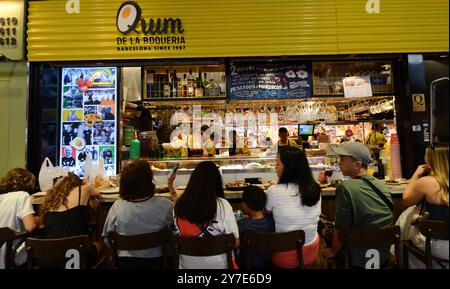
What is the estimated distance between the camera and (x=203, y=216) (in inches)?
87.4

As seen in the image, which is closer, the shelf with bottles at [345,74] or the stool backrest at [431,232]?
the stool backrest at [431,232]

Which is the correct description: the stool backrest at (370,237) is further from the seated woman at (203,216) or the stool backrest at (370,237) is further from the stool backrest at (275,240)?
the seated woman at (203,216)

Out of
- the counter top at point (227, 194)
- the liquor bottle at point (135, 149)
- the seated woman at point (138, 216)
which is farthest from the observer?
the liquor bottle at point (135, 149)

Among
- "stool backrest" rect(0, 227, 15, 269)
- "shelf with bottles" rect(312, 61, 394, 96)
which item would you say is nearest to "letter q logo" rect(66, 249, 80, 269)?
"stool backrest" rect(0, 227, 15, 269)

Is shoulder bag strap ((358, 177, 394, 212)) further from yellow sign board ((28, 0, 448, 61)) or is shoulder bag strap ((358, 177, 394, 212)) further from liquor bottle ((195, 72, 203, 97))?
liquor bottle ((195, 72, 203, 97))

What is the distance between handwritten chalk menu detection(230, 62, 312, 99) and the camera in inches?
198

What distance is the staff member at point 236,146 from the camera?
6.08 meters

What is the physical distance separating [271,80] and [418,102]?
238 centimetres

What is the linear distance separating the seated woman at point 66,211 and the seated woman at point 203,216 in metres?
1.10

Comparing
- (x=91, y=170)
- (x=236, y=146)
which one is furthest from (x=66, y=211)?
(x=236, y=146)

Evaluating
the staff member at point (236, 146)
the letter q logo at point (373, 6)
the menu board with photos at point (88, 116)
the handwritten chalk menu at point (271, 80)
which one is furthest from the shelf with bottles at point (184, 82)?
the letter q logo at point (373, 6)

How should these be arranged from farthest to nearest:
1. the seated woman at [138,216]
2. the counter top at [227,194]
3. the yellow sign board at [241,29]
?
the yellow sign board at [241,29] → the counter top at [227,194] → the seated woman at [138,216]

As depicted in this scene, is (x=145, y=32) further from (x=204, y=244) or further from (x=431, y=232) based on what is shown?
(x=431, y=232)
